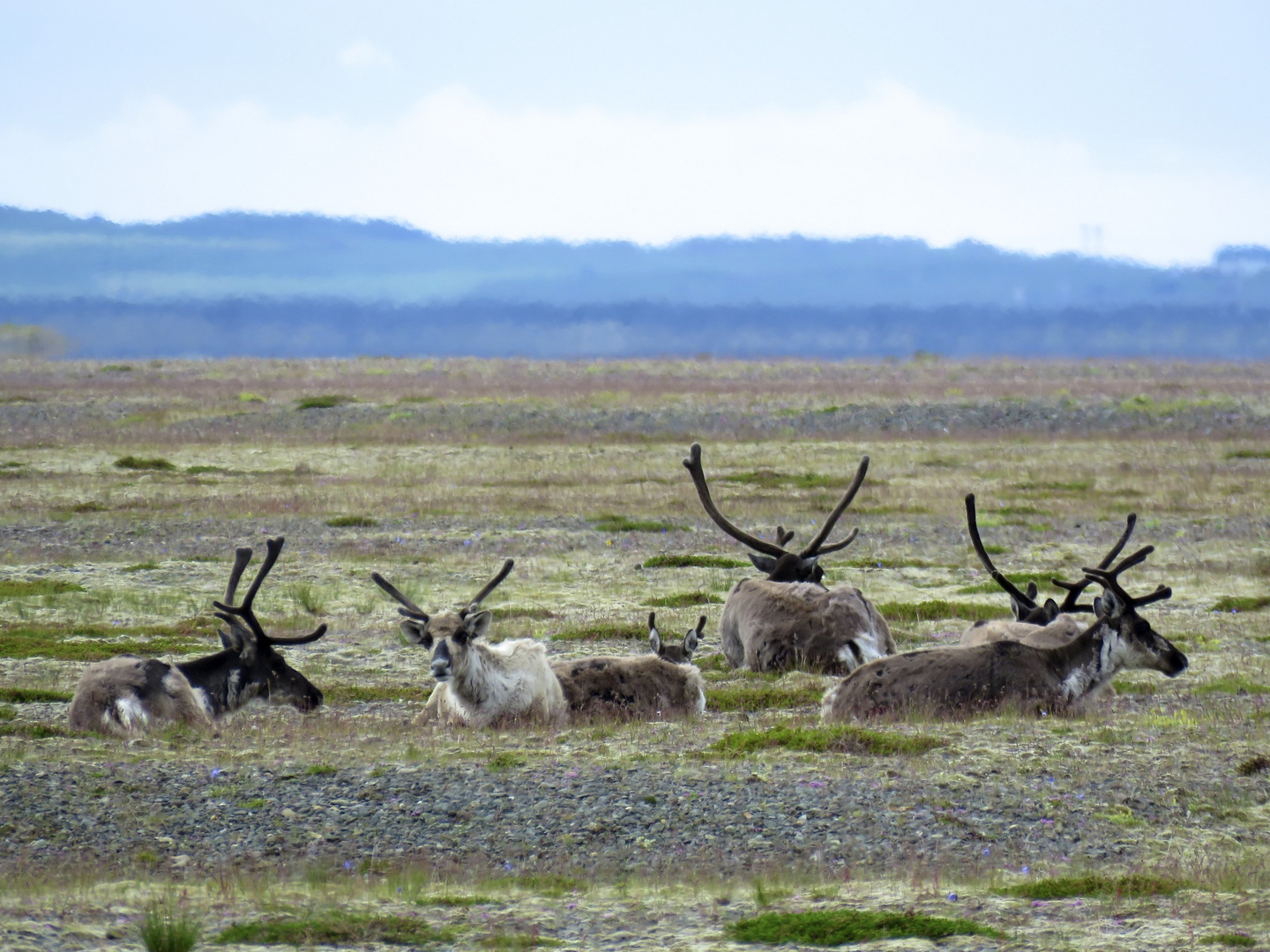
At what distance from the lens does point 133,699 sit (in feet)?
37.8

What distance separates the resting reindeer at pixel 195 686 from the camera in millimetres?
11398

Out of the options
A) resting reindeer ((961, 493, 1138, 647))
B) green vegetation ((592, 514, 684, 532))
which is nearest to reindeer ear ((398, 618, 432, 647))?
resting reindeer ((961, 493, 1138, 647))

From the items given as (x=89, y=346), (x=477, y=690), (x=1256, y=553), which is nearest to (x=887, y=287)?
(x=89, y=346)

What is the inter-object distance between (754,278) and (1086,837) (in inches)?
6791

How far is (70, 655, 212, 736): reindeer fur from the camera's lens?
11.3 m

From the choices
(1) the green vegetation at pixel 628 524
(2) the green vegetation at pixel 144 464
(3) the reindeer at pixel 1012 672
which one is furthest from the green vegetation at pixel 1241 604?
(2) the green vegetation at pixel 144 464

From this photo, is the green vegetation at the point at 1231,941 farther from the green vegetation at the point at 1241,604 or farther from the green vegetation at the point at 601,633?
the green vegetation at the point at 1241,604

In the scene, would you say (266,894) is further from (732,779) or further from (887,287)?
(887,287)

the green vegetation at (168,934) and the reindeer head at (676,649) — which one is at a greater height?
the green vegetation at (168,934)

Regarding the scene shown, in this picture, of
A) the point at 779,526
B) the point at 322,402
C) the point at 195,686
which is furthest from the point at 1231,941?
the point at 322,402

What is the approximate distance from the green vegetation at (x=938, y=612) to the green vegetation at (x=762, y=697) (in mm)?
4377

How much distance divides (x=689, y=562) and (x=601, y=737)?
1052cm

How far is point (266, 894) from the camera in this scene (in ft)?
25.6

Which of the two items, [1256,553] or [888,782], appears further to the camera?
[1256,553]
